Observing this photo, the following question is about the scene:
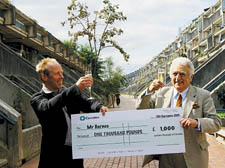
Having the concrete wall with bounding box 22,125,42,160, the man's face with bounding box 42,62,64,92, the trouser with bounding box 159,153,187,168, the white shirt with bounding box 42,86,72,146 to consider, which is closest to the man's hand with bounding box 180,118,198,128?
the trouser with bounding box 159,153,187,168

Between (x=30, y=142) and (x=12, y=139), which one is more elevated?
(x=12, y=139)

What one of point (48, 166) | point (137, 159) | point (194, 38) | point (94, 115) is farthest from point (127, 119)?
point (194, 38)

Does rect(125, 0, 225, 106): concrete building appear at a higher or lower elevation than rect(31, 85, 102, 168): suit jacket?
higher

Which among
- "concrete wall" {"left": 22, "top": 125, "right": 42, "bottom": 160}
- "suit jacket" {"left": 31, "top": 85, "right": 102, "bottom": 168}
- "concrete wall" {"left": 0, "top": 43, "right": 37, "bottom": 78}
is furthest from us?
"concrete wall" {"left": 0, "top": 43, "right": 37, "bottom": 78}

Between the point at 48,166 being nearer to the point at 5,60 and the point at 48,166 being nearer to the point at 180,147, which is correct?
the point at 180,147

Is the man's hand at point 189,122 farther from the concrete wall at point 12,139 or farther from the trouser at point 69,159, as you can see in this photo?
the concrete wall at point 12,139

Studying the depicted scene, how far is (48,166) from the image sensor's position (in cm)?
283

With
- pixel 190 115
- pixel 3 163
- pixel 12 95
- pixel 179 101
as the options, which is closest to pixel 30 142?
pixel 3 163

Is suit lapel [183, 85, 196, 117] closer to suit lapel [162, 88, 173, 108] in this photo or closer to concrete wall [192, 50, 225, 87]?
suit lapel [162, 88, 173, 108]

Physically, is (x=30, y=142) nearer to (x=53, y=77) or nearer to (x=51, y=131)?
(x=51, y=131)

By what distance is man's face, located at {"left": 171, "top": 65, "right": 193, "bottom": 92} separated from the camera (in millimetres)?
2820

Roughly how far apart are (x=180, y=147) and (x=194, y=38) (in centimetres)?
6348

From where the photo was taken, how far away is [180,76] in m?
2.84

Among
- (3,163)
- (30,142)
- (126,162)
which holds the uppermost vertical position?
(30,142)
